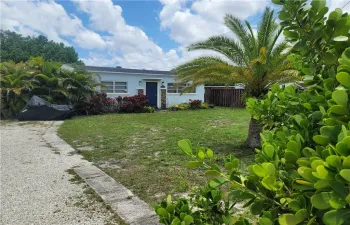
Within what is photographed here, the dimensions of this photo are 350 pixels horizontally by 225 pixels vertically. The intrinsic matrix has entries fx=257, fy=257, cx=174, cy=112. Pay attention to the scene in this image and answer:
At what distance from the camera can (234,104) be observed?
69.2ft

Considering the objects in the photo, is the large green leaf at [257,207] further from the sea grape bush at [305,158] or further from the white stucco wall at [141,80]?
the white stucco wall at [141,80]

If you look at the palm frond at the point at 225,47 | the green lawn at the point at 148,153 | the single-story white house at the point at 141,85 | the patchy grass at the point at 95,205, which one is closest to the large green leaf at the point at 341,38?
the patchy grass at the point at 95,205

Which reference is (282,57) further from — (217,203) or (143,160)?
(217,203)

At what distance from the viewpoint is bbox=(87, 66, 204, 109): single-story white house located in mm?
19375

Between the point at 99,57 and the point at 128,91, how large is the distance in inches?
497

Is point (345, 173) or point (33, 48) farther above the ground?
point (33, 48)

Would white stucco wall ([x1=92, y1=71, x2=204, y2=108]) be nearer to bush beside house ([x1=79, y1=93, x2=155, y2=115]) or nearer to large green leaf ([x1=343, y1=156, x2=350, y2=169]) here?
bush beside house ([x1=79, y1=93, x2=155, y2=115])

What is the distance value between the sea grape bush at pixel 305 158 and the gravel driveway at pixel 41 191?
2416 mm

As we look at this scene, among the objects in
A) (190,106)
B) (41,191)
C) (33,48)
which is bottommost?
(41,191)

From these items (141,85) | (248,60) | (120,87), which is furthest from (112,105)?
(248,60)

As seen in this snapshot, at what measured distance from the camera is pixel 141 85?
2050 cm

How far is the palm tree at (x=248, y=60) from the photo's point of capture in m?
6.62

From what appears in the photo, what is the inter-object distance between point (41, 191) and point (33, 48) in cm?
3781

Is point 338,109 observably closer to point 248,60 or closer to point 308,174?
point 308,174
